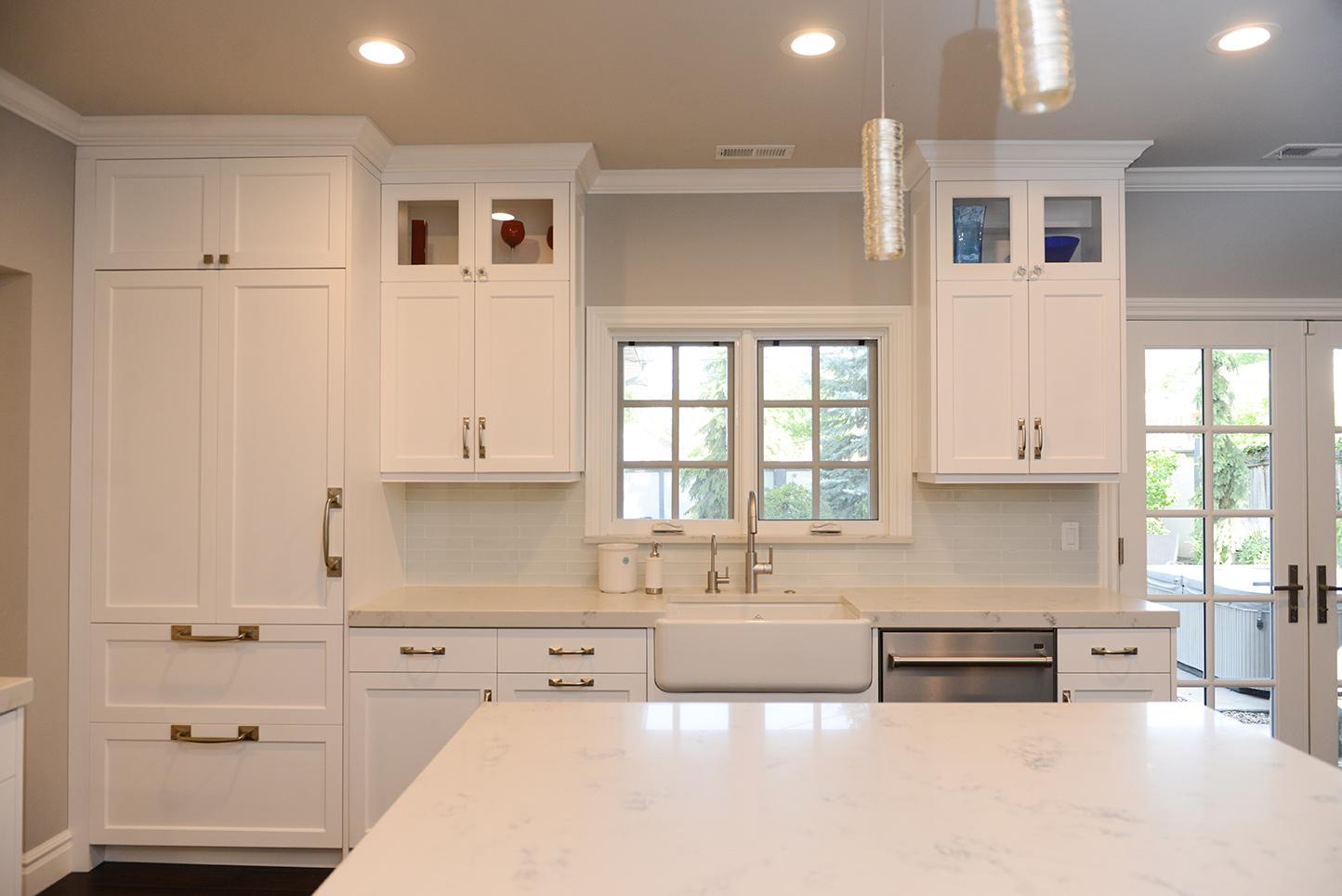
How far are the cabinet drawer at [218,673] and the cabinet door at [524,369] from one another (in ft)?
2.86

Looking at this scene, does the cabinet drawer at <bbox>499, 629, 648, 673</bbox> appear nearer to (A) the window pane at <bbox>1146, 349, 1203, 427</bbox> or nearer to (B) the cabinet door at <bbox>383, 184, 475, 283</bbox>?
(B) the cabinet door at <bbox>383, 184, 475, 283</bbox>

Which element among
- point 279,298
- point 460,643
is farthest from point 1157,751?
point 279,298

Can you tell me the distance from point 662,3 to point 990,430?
1.84 meters

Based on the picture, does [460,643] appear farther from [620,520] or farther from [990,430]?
[990,430]

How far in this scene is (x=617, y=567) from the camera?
10.6 feet

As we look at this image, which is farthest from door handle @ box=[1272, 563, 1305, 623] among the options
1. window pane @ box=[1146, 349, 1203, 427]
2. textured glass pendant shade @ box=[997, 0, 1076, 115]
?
textured glass pendant shade @ box=[997, 0, 1076, 115]

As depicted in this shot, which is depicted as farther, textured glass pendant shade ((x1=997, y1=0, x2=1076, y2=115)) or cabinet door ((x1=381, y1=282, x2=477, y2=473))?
cabinet door ((x1=381, y1=282, x2=477, y2=473))

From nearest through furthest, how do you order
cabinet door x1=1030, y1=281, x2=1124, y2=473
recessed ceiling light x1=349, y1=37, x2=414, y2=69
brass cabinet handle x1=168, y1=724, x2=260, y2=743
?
recessed ceiling light x1=349, y1=37, x2=414, y2=69 → brass cabinet handle x1=168, y1=724, x2=260, y2=743 → cabinet door x1=1030, y1=281, x2=1124, y2=473

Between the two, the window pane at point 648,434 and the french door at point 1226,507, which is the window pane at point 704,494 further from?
the french door at point 1226,507

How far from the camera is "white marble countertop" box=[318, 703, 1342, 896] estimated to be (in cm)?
94

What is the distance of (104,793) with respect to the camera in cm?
284

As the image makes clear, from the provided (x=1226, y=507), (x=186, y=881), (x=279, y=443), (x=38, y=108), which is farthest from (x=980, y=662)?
(x=38, y=108)

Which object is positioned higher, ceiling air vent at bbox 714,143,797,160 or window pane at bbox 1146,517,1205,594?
ceiling air vent at bbox 714,143,797,160

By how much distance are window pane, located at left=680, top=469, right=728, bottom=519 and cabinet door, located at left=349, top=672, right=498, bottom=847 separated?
3.56ft
